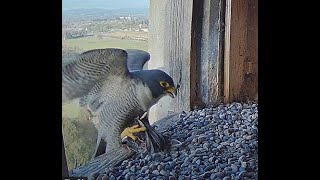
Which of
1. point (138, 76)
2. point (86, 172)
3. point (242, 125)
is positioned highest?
point (138, 76)

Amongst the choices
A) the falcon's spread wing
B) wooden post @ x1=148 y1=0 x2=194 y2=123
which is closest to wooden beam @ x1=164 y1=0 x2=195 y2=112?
wooden post @ x1=148 y1=0 x2=194 y2=123

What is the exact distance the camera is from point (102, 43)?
1.06 m

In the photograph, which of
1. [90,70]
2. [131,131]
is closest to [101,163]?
[131,131]

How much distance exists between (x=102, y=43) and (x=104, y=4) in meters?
0.11

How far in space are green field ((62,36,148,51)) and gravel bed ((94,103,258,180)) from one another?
20cm

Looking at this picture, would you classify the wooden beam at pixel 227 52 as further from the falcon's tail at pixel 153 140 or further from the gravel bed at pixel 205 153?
the falcon's tail at pixel 153 140

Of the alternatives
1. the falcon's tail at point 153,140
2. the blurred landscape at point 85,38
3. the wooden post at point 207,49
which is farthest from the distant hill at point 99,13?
the falcon's tail at point 153,140

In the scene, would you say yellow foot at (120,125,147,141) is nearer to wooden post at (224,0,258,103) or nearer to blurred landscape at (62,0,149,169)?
blurred landscape at (62,0,149,169)

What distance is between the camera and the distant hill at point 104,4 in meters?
1.08

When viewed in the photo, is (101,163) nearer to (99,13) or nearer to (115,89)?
(115,89)
